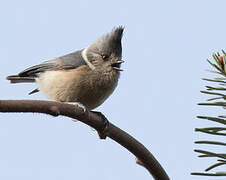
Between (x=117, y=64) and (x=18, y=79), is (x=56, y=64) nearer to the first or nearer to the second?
(x=18, y=79)

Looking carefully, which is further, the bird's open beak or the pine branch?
the bird's open beak

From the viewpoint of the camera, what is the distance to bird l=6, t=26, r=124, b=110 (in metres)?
2.83

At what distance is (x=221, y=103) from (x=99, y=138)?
797mm

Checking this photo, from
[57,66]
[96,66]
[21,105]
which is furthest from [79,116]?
[57,66]

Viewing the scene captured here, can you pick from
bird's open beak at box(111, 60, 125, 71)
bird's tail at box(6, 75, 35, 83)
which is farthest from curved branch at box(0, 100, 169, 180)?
bird's tail at box(6, 75, 35, 83)

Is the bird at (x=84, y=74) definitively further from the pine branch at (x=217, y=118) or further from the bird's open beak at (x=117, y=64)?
the pine branch at (x=217, y=118)

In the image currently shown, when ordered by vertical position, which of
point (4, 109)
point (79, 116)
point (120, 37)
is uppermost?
point (120, 37)

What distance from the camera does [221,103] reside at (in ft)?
3.23

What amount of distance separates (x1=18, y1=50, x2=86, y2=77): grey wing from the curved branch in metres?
1.54

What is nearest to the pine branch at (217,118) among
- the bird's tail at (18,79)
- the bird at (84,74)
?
the bird at (84,74)

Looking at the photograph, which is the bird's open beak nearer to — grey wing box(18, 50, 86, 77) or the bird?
the bird

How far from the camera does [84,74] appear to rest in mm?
2939

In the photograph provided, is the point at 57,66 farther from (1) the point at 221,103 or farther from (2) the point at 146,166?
(1) the point at 221,103

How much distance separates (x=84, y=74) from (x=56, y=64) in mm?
409
